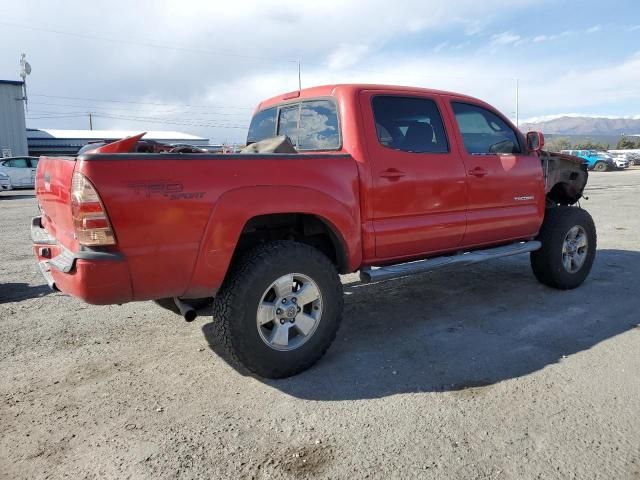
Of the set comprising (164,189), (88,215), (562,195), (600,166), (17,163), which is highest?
(17,163)

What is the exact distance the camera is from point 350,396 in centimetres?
311

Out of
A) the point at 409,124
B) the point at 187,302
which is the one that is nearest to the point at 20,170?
the point at 187,302

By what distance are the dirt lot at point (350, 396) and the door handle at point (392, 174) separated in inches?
50.2

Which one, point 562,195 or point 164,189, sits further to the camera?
point 562,195

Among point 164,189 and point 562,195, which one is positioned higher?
point 164,189

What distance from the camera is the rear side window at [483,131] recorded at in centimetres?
461

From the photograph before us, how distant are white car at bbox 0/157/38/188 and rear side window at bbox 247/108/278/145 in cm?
1933

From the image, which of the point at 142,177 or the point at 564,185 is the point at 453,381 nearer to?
the point at 142,177

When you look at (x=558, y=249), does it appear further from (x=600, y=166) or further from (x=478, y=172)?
(x=600, y=166)

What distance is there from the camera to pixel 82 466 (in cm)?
246

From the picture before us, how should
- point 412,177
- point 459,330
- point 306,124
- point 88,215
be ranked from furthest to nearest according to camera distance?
point 306,124 → point 459,330 → point 412,177 → point 88,215

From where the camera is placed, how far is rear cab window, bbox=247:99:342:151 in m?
3.97

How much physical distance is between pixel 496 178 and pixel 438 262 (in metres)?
1.09

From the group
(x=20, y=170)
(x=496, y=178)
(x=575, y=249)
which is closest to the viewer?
(x=496, y=178)
